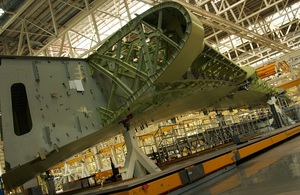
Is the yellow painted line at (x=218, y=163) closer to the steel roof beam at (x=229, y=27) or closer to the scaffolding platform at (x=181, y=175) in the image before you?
the scaffolding platform at (x=181, y=175)

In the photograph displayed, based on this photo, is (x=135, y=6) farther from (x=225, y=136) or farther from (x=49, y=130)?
(x=49, y=130)

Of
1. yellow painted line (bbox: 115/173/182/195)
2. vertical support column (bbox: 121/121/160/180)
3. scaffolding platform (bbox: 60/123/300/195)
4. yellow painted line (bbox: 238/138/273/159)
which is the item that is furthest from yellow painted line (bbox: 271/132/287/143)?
yellow painted line (bbox: 115/173/182/195)

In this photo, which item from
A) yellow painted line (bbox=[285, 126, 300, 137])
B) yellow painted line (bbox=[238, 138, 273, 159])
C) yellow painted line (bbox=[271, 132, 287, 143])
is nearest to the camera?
yellow painted line (bbox=[238, 138, 273, 159])

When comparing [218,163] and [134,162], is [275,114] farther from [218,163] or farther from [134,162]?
[134,162]

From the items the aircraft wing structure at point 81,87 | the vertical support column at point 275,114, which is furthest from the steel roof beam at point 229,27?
the aircraft wing structure at point 81,87

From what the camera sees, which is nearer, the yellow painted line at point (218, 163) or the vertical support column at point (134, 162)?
the yellow painted line at point (218, 163)

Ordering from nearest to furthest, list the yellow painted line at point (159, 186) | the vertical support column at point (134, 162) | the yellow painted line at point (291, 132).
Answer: the yellow painted line at point (159, 186) → the vertical support column at point (134, 162) → the yellow painted line at point (291, 132)

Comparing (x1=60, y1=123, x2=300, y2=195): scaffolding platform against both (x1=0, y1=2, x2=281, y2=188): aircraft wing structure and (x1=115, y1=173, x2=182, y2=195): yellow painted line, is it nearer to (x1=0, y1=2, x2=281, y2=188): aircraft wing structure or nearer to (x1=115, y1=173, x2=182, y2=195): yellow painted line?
(x1=115, y1=173, x2=182, y2=195): yellow painted line

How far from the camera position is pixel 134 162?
737cm

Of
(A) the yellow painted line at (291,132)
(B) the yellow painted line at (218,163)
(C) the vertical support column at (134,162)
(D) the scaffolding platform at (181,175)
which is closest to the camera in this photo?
(D) the scaffolding platform at (181,175)

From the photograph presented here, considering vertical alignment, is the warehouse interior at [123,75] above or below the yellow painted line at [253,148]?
above

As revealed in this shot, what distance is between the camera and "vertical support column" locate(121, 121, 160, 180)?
720 cm

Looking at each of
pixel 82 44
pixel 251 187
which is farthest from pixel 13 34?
pixel 251 187

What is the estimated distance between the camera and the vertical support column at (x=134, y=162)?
7203 mm
